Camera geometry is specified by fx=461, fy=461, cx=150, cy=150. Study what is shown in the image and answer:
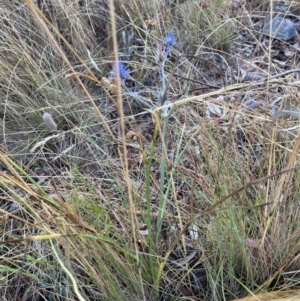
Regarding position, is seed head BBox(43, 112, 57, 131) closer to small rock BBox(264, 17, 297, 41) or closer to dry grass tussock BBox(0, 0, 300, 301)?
dry grass tussock BBox(0, 0, 300, 301)

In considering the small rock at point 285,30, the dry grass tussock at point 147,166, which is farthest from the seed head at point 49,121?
the small rock at point 285,30

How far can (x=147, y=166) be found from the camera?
840 millimetres

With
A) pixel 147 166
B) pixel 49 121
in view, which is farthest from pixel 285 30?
pixel 147 166

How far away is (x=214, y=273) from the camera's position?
100 centimetres

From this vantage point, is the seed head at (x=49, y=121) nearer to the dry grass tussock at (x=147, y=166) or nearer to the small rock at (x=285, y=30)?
the dry grass tussock at (x=147, y=166)

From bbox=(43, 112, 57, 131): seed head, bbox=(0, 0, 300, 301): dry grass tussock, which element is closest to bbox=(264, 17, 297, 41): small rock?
bbox=(0, 0, 300, 301): dry grass tussock

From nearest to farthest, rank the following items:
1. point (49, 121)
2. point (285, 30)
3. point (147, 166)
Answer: point (147, 166), point (49, 121), point (285, 30)

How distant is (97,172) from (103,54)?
0.64 meters

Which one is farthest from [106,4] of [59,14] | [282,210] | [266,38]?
[282,210]

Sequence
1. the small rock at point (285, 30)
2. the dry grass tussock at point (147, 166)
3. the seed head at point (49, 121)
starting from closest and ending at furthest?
the dry grass tussock at point (147, 166) < the seed head at point (49, 121) < the small rock at point (285, 30)

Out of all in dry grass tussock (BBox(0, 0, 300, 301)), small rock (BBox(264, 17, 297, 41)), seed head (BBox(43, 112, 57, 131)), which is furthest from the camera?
small rock (BBox(264, 17, 297, 41))

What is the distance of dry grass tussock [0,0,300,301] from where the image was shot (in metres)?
0.92

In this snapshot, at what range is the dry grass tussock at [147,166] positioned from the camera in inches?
36.1

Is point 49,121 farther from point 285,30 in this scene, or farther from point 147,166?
point 285,30
